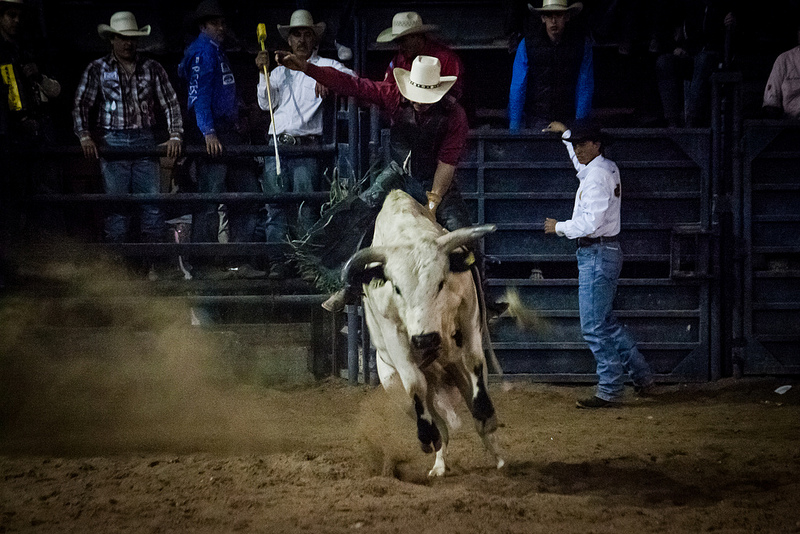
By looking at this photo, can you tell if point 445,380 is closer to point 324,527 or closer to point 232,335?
point 324,527

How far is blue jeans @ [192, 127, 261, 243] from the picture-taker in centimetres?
729

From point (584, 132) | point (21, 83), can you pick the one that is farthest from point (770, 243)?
point (21, 83)

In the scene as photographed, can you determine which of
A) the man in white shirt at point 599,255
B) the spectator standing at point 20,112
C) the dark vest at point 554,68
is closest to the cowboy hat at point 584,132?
the man in white shirt at point 599,255

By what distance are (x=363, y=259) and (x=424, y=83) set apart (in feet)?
4.76

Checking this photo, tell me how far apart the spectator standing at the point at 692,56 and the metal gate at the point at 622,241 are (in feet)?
1.39

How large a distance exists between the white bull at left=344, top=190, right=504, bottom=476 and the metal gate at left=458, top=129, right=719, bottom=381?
239 centimetres

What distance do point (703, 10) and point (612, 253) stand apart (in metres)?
2.91

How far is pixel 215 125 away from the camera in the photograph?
24.3 ft

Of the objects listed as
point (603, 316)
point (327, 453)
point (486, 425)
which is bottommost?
point (327, 453)

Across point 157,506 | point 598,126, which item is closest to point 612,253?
point 598,126

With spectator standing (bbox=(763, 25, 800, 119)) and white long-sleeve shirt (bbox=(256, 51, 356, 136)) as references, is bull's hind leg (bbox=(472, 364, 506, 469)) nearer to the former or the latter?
white long-sleeve shirt (bbox=(256, 51, 356, 136))

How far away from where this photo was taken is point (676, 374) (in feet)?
24.1

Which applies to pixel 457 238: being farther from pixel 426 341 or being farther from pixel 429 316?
pixel 426 341

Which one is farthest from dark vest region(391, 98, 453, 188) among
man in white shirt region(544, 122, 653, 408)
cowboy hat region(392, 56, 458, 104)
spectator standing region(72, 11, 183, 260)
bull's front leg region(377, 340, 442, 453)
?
spectator standing region(72, 11, 183, 260)
